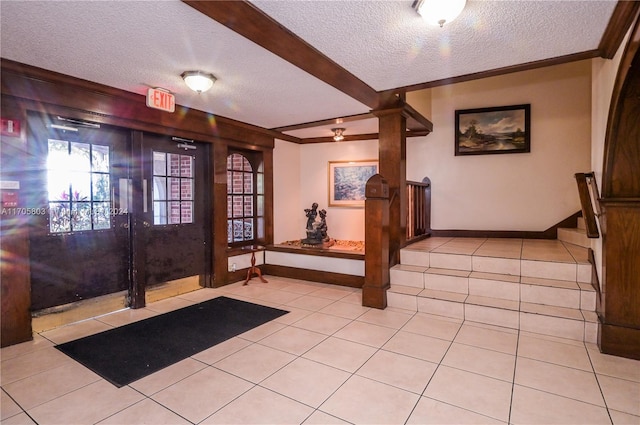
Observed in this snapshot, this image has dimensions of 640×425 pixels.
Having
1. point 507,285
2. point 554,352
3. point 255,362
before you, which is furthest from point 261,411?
point 507,285

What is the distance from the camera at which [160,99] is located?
3562 mm

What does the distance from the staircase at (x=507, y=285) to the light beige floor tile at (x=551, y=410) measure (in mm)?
1133

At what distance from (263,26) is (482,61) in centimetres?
203

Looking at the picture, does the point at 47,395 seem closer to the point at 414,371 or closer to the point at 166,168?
the point at 414,371

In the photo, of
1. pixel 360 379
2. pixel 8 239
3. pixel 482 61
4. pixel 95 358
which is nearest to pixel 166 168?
pixel 8 239

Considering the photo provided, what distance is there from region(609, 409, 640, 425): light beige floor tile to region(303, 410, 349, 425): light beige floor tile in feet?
5.09

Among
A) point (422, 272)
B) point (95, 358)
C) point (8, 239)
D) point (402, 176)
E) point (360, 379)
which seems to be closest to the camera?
point (360, 379)

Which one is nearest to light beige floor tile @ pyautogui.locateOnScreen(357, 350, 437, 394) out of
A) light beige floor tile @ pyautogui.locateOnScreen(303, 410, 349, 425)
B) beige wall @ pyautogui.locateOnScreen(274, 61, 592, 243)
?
light beige floor tile @ pyautogui.locateOnScreen(303, 410, 349, 425)

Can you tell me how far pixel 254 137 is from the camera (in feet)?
17.9

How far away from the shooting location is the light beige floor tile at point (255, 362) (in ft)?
8.11

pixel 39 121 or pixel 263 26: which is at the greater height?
pixel 263 26

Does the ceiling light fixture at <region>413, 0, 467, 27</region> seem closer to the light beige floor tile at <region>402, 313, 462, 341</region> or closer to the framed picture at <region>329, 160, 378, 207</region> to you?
the light beige floor tile at <region>402, 313, 462, 341</region>

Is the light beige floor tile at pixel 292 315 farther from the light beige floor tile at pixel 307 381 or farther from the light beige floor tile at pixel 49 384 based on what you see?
the light beige floor tile at pixel 49 384

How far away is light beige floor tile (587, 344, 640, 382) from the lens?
2.39 m
